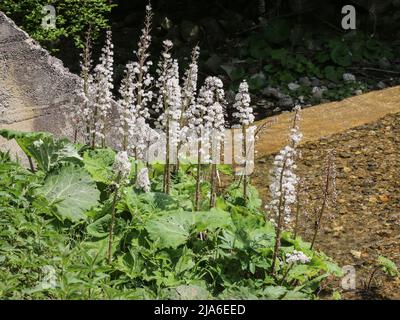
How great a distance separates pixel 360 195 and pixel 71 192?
213 centimetres

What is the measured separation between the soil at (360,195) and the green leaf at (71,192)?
141 cm

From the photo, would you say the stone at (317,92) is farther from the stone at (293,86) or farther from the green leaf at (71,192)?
the green leaf at (71,192)

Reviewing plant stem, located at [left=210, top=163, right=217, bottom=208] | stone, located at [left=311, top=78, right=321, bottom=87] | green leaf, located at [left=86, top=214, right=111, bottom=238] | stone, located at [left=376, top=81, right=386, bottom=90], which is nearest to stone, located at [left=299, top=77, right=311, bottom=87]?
stone, located at [left=311, top=78, right=321, bottom=87]

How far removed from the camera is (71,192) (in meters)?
4.91

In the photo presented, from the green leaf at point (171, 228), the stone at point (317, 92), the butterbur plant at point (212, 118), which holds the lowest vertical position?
the green leaf at point (171, 228)

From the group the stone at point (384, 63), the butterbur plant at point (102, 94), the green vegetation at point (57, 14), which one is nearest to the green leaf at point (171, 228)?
the butterbur plant at point (102, 94)

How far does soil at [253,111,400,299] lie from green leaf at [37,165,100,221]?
1407 mm

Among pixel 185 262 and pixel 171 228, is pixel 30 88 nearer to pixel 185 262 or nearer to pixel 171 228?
pixel 171 228

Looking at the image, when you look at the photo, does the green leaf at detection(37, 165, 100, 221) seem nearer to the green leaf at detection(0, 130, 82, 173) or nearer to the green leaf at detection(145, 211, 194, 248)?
the green leaf at detection(0, 130, 82, 173)

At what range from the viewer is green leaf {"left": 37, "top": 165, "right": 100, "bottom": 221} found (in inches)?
188

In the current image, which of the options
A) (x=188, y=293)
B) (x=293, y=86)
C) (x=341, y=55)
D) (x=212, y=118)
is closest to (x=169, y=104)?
(x=212, y=118)

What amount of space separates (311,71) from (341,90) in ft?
1.96

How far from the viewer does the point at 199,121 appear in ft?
16.1

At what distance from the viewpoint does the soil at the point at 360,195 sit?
501cm
